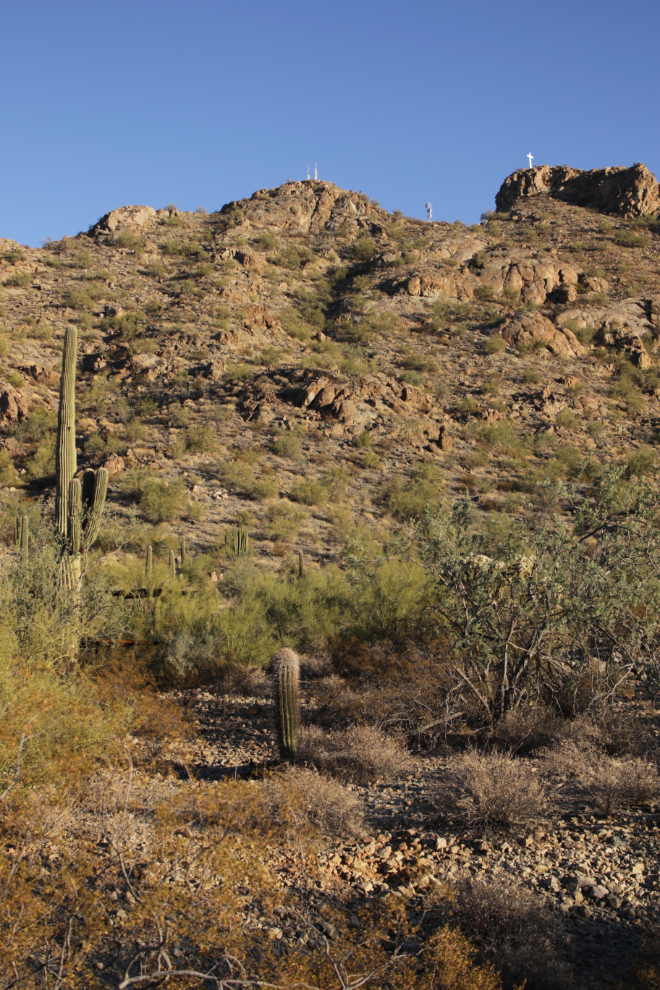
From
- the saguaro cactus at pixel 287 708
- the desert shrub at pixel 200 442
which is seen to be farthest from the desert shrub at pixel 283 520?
the saguaro cactus at pixel 287 708

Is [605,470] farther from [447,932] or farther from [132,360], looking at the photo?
[132,360]

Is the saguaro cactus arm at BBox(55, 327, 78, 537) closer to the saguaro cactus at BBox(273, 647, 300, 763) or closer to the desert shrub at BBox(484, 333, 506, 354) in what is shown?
the saguaro cactus at BBox(273, 647, 300, 763)

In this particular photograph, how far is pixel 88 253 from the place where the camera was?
38.6 meters

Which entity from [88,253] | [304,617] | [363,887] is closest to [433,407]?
[304,617]

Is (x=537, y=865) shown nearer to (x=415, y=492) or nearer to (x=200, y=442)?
(x=415, y=492)

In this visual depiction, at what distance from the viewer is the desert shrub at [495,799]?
217 inches

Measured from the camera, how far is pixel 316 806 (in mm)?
5652

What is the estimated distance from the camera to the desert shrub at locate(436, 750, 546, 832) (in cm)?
551

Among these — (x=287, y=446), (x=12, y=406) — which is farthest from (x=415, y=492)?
(x=12, y=406)

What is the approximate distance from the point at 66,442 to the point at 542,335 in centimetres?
2836

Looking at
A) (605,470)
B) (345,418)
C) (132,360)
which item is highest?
(132,360)

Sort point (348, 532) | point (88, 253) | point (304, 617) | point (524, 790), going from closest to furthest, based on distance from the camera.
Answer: point (524, 790) → point (304, 617) → point (348, 532) → point (88, 253)

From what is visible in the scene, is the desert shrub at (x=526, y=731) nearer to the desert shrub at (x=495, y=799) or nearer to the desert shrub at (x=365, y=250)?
the desert shrub at (x=495, y=799)

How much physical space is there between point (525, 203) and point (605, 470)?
48.1 metres
